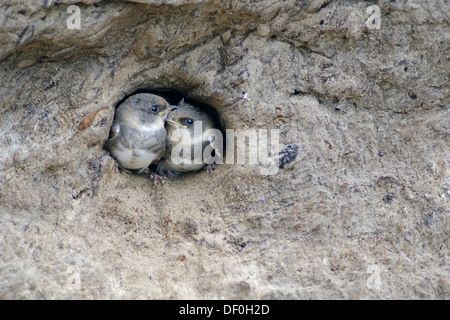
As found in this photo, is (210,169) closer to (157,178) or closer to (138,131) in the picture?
(157,178)

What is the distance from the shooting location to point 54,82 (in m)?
3.81

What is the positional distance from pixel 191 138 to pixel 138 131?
0.49 metres

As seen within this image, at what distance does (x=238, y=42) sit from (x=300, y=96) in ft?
2.08

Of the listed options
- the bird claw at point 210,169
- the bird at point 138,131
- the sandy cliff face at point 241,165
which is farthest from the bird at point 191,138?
the sandy cliff face at point 241,165

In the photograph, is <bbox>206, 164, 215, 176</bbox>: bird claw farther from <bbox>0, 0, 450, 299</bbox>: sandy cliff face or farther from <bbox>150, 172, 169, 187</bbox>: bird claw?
<bbox>150, 172, 169, 187</bbox>: bird claw

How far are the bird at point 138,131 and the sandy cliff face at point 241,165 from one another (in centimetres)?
16

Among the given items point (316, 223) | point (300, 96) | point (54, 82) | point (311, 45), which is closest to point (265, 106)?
point (300, 96)

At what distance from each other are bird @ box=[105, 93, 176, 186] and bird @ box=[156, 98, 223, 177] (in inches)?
5.3

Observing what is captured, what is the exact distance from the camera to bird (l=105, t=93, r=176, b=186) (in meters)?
4.28

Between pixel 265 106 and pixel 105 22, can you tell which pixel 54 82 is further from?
pixel 265 106

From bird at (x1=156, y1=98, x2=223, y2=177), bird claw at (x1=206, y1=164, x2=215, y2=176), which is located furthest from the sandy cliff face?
bird at (x1=156, y1=98, x2=223, y2=177)

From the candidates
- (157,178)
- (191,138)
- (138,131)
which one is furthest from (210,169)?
(138,131)

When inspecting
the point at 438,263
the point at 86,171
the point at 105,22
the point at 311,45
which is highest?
the point at 105,22

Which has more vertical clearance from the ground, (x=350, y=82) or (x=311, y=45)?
(x=311, y=45)
